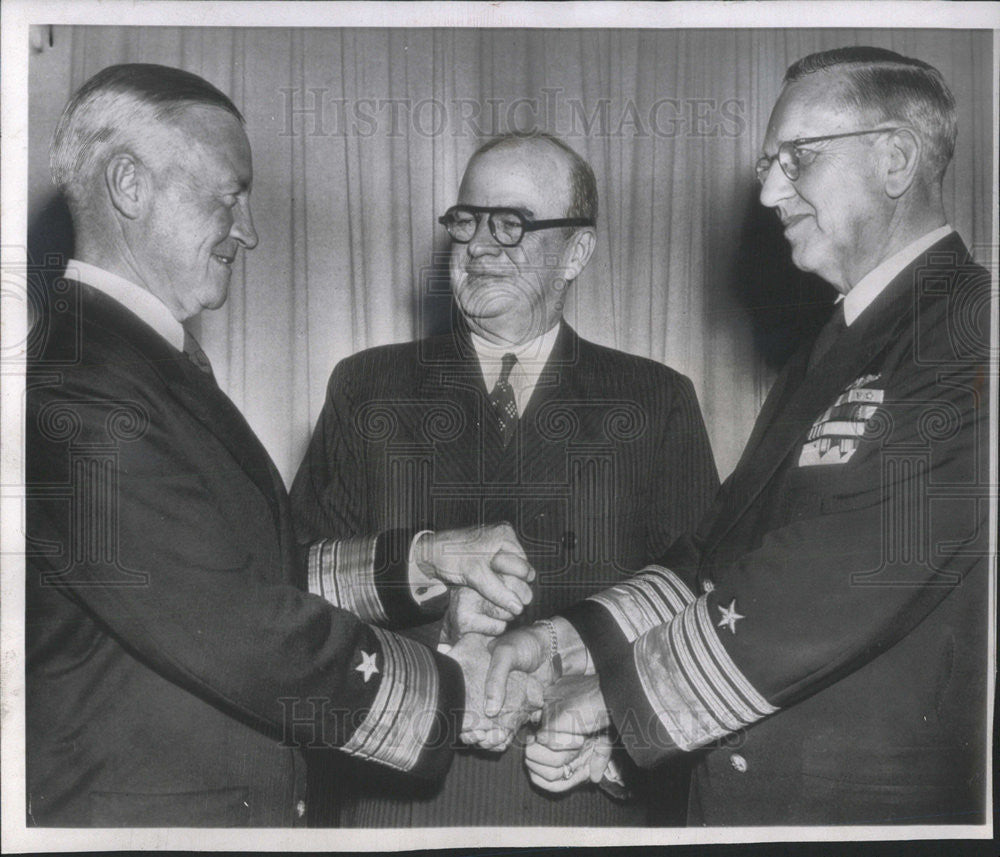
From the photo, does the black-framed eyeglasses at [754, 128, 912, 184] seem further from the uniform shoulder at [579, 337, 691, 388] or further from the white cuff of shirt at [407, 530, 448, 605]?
the white cuff of shirt at [407, 530, 448, 605]

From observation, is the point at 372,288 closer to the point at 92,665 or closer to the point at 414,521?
the point at 414,521

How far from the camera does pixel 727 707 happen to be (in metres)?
2.44

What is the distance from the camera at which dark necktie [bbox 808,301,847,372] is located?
252 cm

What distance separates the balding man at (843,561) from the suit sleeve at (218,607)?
253 mm

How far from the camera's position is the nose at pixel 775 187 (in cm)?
253

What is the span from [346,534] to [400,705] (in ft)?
1.37

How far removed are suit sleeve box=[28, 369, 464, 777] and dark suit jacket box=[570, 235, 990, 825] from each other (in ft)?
1.54

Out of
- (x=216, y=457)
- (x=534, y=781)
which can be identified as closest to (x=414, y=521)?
(x=216, y=457)

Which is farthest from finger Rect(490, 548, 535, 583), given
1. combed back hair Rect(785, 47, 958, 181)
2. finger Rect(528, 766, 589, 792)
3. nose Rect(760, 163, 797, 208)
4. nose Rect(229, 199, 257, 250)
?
combed back hair Rect(785, 47, 958, 181)

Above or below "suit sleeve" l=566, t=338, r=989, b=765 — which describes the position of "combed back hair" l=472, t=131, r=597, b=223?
above

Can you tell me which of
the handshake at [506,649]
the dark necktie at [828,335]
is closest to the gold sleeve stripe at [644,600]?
the handshake at [506,649]

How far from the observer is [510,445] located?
250 cm

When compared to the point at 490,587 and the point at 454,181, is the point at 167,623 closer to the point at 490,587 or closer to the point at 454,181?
the point at 490,587

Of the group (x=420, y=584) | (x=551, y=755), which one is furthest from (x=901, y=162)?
(x=551, y=755)
